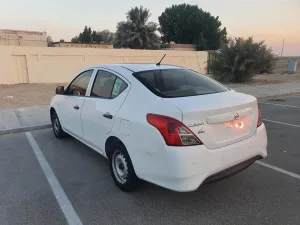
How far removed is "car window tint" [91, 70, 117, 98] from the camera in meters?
3.73

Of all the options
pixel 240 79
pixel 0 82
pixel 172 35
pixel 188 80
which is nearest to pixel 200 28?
pixel 172 35

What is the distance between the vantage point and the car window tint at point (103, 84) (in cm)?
373

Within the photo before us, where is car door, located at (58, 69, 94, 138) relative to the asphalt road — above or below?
above

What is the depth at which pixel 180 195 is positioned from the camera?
3.36 m

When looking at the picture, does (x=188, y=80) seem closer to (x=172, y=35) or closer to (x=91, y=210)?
(x=91, y=210)

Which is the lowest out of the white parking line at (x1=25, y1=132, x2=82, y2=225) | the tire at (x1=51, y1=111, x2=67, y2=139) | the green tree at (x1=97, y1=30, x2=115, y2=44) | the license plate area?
the white parking line at (x1=25, y1=132, x2=82, y2=225)

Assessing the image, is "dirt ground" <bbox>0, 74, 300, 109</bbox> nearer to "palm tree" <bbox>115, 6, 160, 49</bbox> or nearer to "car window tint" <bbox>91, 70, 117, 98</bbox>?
"car window tint" <bbox>91, 70, 117, 98</bbox>

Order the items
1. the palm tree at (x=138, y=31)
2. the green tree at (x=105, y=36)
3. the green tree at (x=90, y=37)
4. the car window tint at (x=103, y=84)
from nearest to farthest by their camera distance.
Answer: the car window tint at (x=103, y=84), the palm tree at (x=138, y=31), the green tree at (x=90, y=37), the green tree at (x=105, y=36)

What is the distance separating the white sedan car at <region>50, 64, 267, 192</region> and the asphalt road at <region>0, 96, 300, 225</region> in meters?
0.36

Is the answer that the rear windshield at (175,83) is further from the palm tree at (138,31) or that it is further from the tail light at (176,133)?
the palm tree at (138,31)

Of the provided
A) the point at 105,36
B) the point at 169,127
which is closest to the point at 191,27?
the point at 105,36

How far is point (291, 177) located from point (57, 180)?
132 inches

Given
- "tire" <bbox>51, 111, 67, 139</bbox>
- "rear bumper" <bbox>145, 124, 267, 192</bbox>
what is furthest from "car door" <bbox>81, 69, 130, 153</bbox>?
"tire" <bbox>51, 111, 67, 139</bbox>

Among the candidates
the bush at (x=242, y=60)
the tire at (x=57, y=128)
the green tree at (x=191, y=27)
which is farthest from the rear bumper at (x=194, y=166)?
the green tree at (x=191, y=27)
